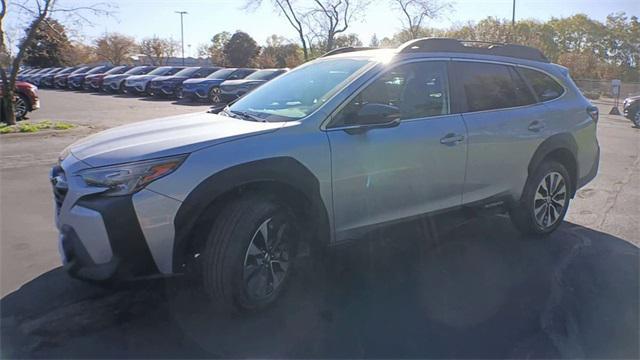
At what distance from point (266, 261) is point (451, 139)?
74.1 inches

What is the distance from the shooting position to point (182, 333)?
336 centimetres

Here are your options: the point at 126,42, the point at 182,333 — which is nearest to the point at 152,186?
the point at 182,333

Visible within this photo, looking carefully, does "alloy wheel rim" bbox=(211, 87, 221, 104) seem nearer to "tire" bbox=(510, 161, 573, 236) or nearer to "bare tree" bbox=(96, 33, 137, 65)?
"tire" bbox=(510, 161, 573, 236)

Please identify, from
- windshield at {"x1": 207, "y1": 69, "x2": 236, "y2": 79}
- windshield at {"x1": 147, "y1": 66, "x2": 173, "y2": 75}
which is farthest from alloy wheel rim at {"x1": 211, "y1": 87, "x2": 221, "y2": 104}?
windshield at {"x1": 147, "y1": 66, "x2": 173, "y2": 75}

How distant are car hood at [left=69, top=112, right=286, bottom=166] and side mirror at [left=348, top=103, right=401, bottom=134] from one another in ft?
1.89

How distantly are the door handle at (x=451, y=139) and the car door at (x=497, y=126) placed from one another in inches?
5.3

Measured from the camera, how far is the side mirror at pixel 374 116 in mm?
3740

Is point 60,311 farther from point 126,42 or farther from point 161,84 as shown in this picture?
point 126,42

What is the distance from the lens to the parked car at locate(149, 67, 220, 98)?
84.5 ft

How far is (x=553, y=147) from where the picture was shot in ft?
17.0

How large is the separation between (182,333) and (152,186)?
989mm

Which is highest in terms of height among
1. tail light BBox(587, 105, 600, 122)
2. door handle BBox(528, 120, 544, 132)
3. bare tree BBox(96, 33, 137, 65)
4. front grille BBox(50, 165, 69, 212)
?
bare tree BBox(96, 33, 137, 65)

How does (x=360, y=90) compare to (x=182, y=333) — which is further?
(x=360, y=90)

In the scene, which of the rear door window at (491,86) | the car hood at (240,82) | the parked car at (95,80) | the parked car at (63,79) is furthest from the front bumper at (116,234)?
the parked car at (63,79)
